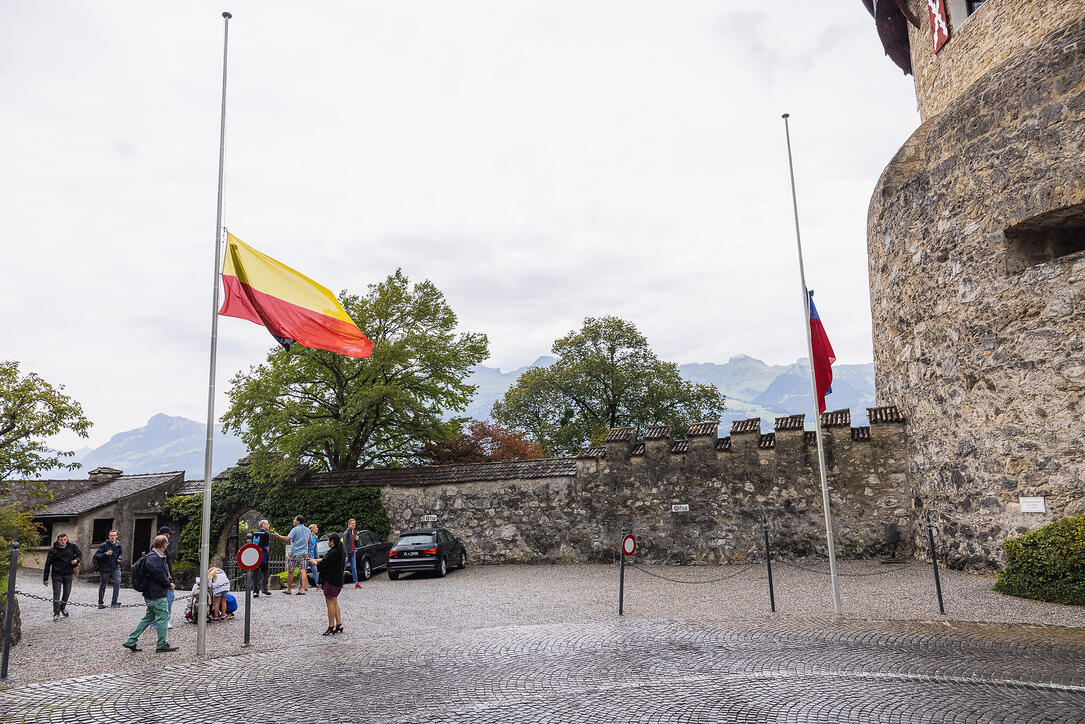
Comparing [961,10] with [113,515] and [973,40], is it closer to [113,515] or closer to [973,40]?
[973,40]

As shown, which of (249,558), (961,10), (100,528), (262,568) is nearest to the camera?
(249,558)

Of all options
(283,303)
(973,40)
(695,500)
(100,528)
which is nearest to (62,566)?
(283,303)

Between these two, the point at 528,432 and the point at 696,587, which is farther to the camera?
the point at 528,432

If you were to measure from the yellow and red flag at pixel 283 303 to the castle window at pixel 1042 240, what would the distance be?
1239cm

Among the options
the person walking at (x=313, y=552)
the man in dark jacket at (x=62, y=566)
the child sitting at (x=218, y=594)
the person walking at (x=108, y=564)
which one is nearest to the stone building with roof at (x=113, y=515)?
the person walking at (x=108, y=564)

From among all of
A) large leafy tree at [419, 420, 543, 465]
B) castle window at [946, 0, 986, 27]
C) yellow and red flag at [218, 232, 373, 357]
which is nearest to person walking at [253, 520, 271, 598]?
yellow and red flag at [218, 232, 373, 357]

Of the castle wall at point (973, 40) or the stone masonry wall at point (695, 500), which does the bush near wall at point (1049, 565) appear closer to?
the stone masonry wall at point (695, 500)

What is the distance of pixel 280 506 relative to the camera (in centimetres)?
2200

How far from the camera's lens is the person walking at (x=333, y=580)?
996 cm

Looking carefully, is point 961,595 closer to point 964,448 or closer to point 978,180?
point 964,448

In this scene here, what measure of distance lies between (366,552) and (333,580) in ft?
28.5

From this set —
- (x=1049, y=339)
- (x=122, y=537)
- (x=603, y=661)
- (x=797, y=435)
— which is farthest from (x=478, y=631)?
(x=122, y=537)

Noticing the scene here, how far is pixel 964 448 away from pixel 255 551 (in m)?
13.5

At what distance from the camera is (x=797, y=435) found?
54.4 feet
